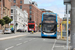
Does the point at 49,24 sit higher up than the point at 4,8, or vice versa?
the point at 4,8

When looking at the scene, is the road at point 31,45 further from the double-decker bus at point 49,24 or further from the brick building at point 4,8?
the brick building at point 4,8

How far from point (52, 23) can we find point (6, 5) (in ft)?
135

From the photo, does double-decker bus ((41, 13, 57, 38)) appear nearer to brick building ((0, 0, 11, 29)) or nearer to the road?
the road

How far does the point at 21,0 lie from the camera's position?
9981 cm

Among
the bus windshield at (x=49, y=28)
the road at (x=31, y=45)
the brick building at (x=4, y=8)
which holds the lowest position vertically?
the road at (x=31, y=45)

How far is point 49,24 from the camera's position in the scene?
100 feet

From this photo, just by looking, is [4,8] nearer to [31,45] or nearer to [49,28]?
[49,28]

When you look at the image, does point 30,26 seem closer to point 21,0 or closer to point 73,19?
point 21,0

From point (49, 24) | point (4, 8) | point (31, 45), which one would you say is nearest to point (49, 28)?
point (49, 24)

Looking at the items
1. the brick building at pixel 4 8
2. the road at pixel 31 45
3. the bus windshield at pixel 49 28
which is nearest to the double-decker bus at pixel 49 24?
the bus windshield at pixel 49 28

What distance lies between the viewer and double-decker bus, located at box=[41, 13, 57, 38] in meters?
30.3

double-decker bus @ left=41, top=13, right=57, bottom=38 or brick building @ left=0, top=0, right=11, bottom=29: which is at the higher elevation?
brick building @ left=0, top=0, right=11, bottom=29

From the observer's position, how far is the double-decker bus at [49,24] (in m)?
30.3

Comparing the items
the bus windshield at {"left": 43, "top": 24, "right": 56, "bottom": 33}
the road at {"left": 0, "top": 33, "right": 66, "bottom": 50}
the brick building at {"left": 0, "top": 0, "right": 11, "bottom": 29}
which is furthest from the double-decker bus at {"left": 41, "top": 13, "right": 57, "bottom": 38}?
the brick building at {"left": 0, "top": 0, "right": 11, "bottom": 29}
